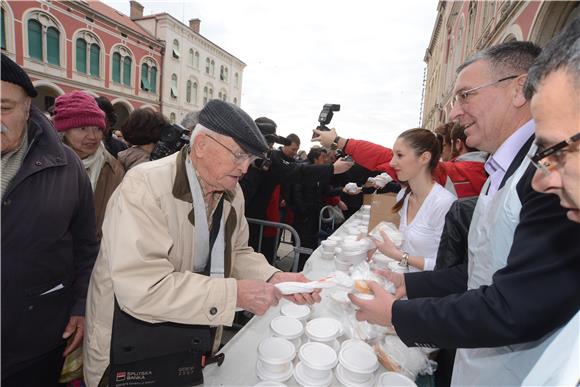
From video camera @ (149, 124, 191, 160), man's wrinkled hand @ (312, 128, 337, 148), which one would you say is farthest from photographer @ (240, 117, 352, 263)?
video camera @ (149, 124, 191, 160)

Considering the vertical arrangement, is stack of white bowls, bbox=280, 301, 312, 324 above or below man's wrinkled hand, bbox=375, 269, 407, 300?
below

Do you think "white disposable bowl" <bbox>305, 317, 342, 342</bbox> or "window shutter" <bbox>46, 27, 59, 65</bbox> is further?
"window shutter" <bbox>46, 27, 59, 65</bbox>

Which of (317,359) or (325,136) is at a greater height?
(325,136)

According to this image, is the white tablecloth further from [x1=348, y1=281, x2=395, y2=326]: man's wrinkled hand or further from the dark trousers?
the dark trousers

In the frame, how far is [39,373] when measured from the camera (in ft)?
5.43

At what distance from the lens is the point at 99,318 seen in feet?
4.65

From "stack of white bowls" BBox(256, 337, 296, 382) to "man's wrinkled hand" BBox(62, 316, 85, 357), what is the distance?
1152 mm

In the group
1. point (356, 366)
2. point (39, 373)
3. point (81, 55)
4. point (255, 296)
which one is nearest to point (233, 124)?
point (255, 296)

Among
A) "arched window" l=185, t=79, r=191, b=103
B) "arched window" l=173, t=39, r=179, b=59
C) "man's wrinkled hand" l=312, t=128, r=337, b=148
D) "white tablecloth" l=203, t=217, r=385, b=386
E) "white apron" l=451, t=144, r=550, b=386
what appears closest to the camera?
"white apron" l=451, t=144, r=550, b=386

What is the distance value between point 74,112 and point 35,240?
4.39ft

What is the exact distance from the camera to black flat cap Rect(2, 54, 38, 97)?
135 centimetres

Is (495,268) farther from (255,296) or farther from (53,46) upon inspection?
(53,46)

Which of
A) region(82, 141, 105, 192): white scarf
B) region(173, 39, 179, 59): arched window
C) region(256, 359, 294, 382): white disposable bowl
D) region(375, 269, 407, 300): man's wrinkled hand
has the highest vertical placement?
region(173, 39, 179, 59): arched window

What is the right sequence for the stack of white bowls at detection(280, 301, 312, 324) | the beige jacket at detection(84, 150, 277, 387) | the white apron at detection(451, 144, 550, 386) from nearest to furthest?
the white apron at detection(451, 144, 550, 386) < the beige jacket at detection(84, 150, 277, 387) < the stack of white bowls at detection(280, 301, 312, 324)
